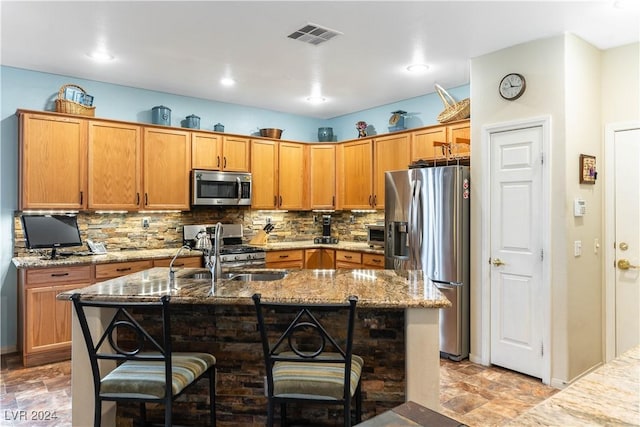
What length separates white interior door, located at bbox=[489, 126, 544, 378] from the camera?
3439mm

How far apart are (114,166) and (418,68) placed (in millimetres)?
3264

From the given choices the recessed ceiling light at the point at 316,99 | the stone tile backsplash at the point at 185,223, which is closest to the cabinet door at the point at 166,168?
the stone tile backsplash at the point at 185,223

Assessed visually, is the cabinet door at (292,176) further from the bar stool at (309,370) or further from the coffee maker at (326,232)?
the bar stool at (309,370)

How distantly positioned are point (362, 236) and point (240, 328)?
3710mm

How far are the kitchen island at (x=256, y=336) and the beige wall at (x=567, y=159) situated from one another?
1536 mm

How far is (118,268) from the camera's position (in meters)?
4.12

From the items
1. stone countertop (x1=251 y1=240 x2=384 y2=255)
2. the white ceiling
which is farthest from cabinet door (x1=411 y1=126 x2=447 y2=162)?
stone countertop (x1=251 y1=240 x2=384 y2=255)

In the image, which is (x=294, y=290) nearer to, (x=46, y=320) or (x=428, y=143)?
(x=46, y=320)

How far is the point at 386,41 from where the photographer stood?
3457 millimetres

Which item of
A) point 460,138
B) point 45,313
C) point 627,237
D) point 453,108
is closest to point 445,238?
point 460,138

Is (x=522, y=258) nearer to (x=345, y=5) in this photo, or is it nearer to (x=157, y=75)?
(x=345, y=5)

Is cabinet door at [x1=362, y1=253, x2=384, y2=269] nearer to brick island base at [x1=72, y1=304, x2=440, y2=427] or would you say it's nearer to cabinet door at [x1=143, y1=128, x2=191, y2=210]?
cabinet door at [x1=143, y1=128, x2=191, y2=210]

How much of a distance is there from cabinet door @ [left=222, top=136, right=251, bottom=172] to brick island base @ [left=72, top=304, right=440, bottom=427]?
3040mm

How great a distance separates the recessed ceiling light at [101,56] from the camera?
12.2 feet
